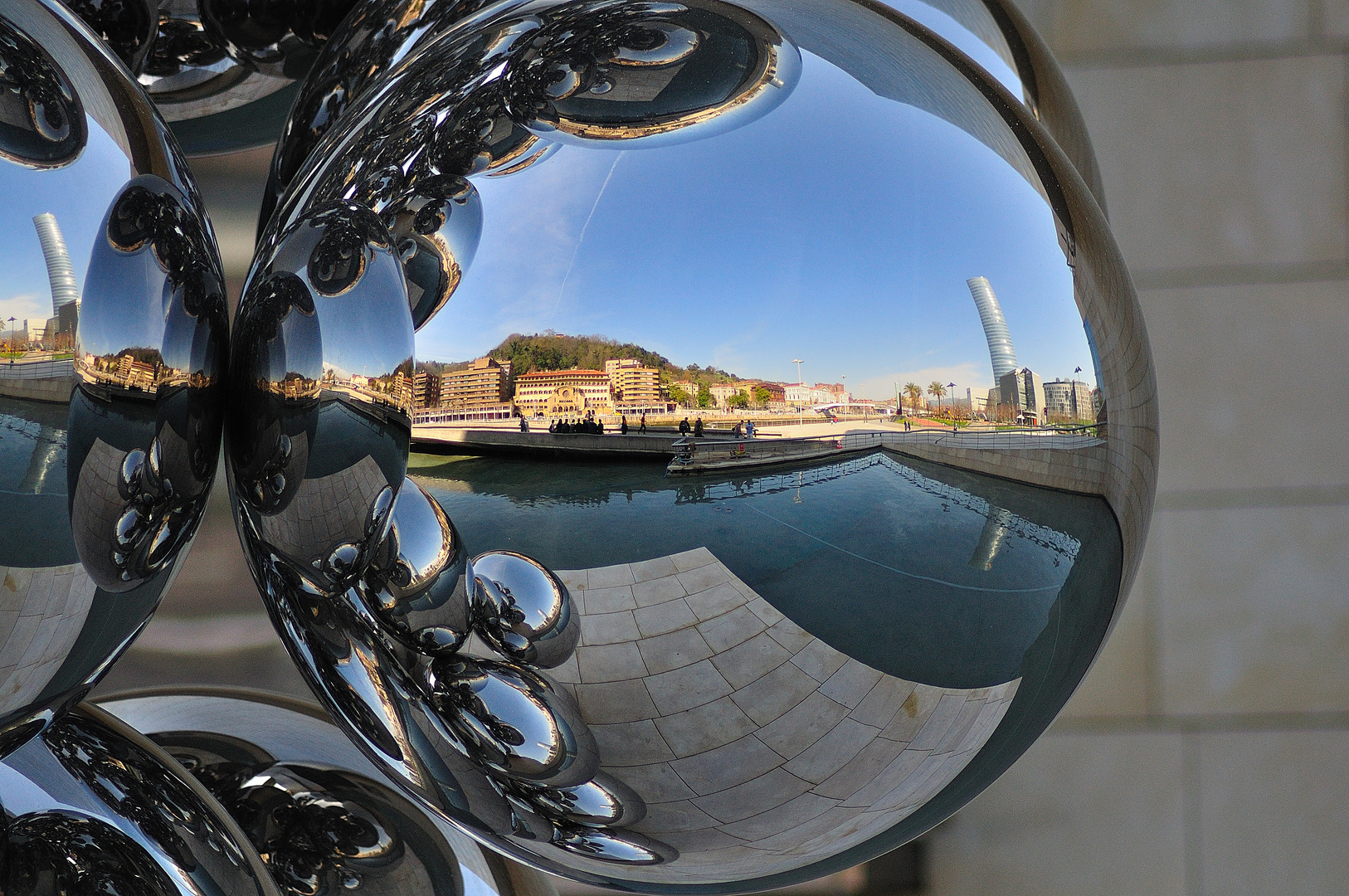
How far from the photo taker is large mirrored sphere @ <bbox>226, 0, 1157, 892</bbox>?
0.12 meters

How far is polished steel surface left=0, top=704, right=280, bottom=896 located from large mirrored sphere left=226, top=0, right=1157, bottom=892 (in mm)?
67

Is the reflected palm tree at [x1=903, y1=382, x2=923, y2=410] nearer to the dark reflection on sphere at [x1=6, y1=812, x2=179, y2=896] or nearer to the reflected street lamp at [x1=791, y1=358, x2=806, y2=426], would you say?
the reflected street lamp at [x1=791, y1=358, x2=806, y2=426]

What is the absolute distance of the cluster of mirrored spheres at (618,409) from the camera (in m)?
0.12

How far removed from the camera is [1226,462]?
687 mm

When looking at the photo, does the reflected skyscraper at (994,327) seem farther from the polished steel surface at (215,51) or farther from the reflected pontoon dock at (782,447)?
the polished steel surface at (215,51)

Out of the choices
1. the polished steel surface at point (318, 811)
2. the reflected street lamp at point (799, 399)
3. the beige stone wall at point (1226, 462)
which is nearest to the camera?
the reflected street lamp at point (799, 399)

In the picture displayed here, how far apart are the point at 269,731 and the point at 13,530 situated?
142 mm

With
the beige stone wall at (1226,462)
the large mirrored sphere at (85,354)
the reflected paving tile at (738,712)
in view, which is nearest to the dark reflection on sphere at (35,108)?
the large mirrored sphere at (85,354)

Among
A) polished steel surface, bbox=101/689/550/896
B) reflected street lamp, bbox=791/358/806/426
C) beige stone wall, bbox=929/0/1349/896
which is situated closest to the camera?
reflected street lamp, bbox=791/358/806/426

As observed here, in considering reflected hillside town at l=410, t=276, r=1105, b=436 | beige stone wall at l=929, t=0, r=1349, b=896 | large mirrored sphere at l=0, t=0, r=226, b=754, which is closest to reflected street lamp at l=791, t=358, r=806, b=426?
reflected hillside town at l=410, t=276, r=1105, b=436

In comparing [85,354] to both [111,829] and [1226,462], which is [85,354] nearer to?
[111,829]

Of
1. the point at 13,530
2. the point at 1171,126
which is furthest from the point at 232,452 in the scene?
the point at 1171,126

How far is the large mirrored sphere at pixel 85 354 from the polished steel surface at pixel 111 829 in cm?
3

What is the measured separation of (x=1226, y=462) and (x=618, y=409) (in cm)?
72
